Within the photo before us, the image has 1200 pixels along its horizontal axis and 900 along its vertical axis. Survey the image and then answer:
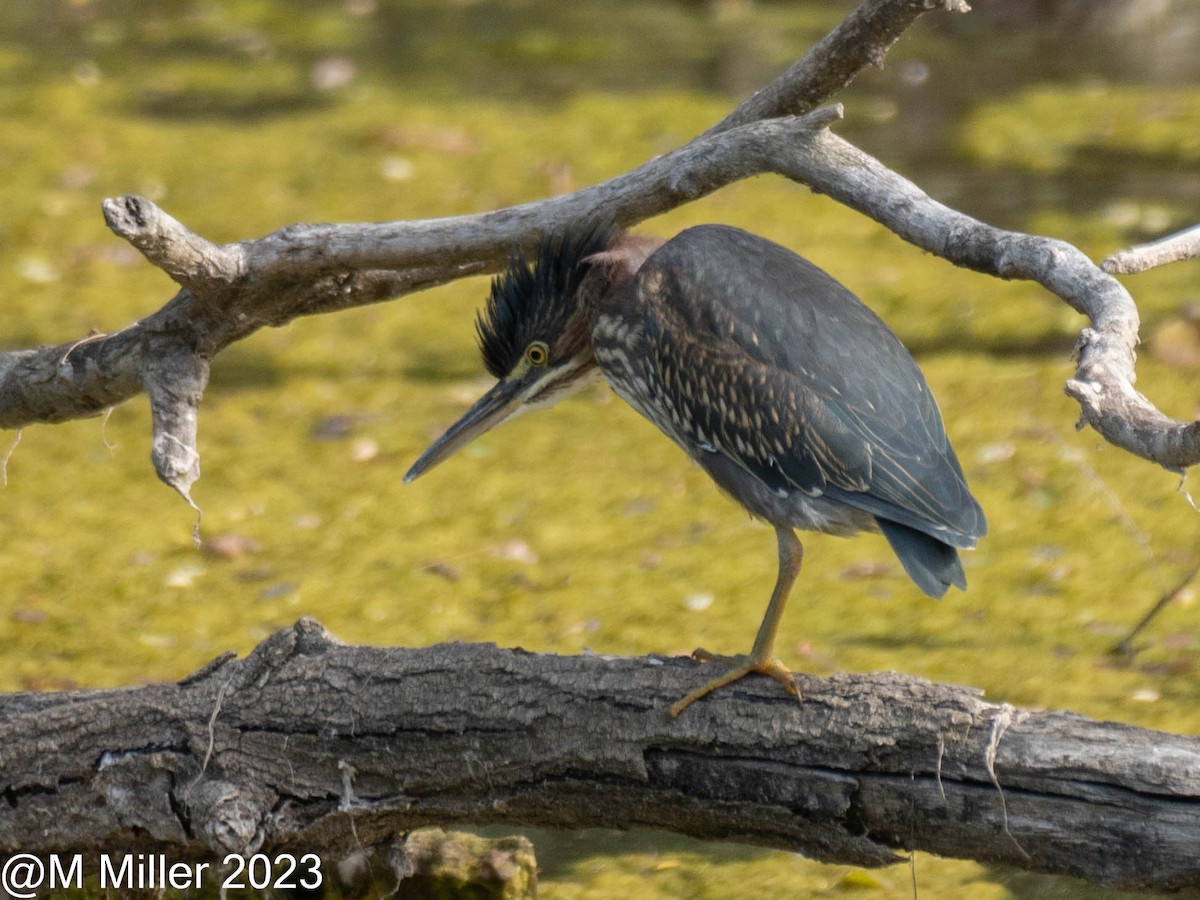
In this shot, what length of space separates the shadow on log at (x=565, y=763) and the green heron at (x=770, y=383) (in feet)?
0.52

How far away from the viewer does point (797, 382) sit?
298cm

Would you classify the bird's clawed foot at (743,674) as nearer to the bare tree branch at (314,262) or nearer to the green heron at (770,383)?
the green heron at (770,383)

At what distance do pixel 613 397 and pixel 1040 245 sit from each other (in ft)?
12.1

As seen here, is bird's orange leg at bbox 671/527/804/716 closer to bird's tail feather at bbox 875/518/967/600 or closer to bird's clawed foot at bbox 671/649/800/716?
bird's clawed foot at bbox 671/649/800/716

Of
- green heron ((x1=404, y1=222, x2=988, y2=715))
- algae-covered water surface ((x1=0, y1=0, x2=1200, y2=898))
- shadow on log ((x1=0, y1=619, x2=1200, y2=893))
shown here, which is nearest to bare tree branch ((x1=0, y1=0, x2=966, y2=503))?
green heron ((x1=404, y1=222, x2=988, y2=715))

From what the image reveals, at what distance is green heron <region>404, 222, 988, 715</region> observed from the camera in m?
2.87

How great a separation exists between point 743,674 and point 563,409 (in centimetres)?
309

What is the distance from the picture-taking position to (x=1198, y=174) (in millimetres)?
7836

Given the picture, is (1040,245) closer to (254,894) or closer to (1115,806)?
(1115,806)

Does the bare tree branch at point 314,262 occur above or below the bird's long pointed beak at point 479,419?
above

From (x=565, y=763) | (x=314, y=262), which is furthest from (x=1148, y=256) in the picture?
(x=314, y=262)

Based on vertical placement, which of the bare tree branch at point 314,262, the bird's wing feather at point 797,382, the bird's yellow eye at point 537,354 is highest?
the bare tree branch at point 314,262

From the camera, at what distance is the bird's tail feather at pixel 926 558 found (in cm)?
276

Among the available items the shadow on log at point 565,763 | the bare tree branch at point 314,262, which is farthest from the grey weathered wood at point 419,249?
the shadow on log at point 565,763
